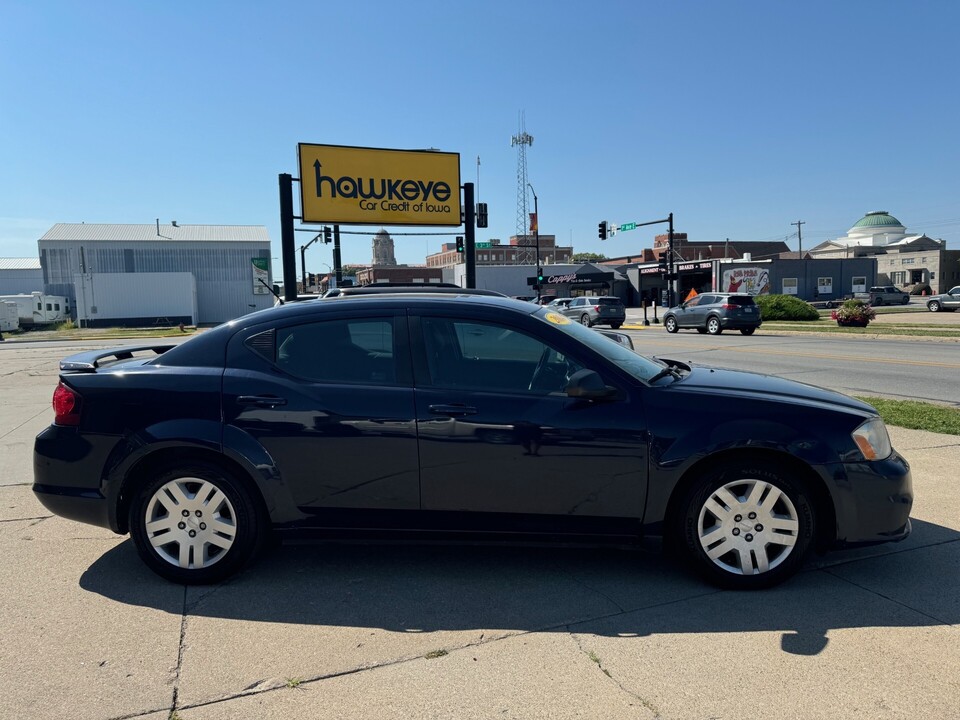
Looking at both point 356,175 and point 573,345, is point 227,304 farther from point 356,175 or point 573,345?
point 573,345

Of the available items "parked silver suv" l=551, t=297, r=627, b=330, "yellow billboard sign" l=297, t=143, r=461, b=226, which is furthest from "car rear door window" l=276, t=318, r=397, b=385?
"parked silver suv" l=551, t=297, r=627, b=330

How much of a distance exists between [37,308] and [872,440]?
54.1 meters

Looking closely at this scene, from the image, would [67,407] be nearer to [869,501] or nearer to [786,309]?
[869,501]

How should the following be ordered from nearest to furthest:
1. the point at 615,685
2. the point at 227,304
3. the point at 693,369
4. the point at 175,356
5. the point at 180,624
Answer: the point at 615,685 < the point at 180,624 < the point at 175,356 < the point at 693,369 < the point at 227,304

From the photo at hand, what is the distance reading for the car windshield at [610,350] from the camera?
12.8 feet

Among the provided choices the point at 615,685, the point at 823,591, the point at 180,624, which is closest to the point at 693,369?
the point at 823,591

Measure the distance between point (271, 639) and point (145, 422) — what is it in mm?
1429

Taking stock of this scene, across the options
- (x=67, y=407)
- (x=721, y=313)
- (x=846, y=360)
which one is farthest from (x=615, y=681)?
(x=721, y=313)

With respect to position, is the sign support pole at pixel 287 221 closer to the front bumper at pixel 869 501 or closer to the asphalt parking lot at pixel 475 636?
the asphalt parking lot at pixel 475 636

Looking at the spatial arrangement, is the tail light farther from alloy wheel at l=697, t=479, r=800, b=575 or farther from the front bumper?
the front bumper

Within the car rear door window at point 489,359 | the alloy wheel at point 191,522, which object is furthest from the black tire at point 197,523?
the car rear door window at point 489,359

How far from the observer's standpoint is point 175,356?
4008 mm

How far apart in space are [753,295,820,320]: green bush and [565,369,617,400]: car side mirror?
109 ft

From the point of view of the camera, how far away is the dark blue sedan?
3.61m
